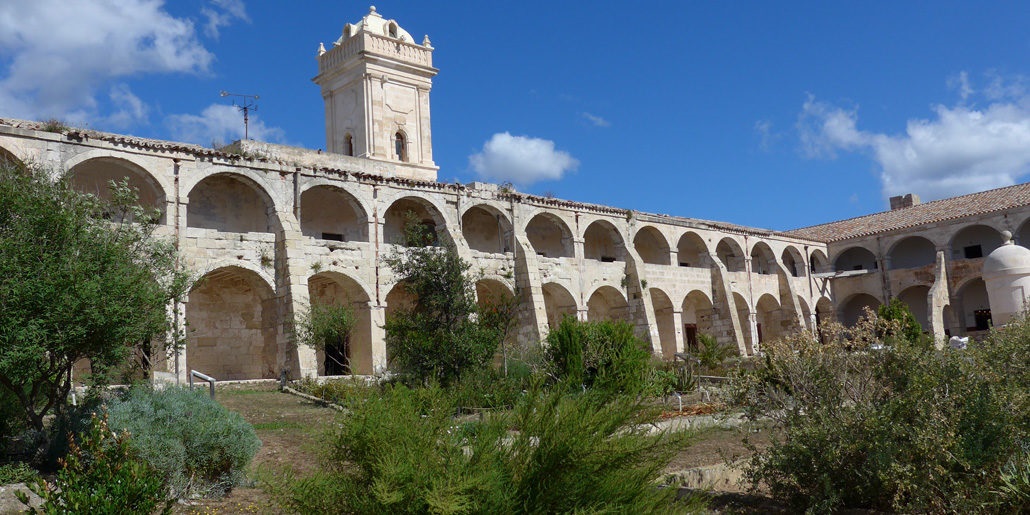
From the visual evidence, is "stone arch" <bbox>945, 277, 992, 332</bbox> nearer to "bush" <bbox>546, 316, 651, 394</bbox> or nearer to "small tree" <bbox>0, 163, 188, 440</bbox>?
"bush" <bbox>546, 316, 651, 394</bbox>

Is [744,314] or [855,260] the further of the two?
[855,260]

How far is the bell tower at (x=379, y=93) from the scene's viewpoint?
2989 cm

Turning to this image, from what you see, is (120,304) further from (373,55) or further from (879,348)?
(373,55)

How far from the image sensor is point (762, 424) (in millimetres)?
8305

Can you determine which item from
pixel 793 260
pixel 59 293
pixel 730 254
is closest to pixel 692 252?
pixel 730 254

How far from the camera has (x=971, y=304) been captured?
3550 cm

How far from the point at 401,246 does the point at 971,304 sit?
88.2ft

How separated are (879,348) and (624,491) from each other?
4.55 meters

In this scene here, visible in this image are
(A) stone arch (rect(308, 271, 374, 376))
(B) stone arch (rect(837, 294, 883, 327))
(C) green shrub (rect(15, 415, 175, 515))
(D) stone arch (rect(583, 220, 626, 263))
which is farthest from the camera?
(B) stone arch (rect(837, 294, 883, 327))

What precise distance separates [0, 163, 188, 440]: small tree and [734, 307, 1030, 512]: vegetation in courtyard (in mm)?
7595

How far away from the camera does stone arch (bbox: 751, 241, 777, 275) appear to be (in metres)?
37.3

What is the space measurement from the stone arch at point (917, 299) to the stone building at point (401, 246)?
0.38 ft

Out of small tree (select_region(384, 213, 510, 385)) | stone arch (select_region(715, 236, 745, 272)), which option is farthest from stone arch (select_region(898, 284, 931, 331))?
small tree (select_region(384, 213, 510, 385))

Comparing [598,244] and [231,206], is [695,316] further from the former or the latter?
[231,206]
